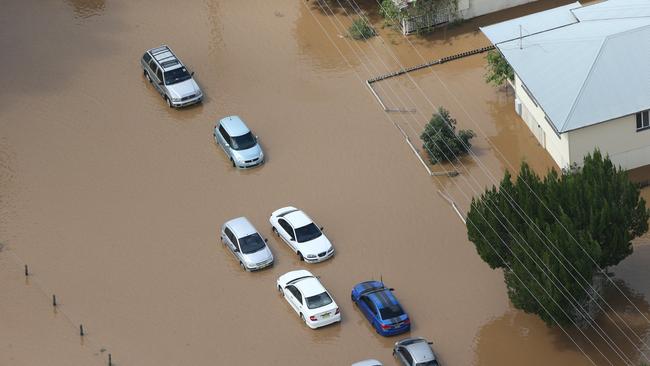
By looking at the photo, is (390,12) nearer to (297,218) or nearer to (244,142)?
(244,142)

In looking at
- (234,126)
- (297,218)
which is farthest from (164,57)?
(297,218)

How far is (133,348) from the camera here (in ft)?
153

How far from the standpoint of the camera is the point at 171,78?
60.3 metres

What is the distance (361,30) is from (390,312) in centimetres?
2049

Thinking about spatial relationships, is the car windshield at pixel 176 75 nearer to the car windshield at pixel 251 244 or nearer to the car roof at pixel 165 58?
the car roof at pixel 165 58

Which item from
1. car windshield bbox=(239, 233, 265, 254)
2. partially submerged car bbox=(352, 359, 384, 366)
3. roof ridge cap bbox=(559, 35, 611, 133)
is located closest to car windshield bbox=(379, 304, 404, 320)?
partially submerged car bbox=(352, 359, 384, 366)

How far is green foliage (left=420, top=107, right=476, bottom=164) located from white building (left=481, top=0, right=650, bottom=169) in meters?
3.14

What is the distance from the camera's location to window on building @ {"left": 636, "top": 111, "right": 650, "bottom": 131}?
5225 centimetres

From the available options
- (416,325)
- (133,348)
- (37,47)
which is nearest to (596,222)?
(416,325)

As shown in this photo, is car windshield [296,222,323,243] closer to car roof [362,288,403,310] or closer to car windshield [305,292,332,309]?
car windshield [305,292,332,309]

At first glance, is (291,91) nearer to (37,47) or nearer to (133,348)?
(37,47)

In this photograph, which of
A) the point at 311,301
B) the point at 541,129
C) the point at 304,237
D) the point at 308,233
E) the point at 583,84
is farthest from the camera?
the point at 541,129

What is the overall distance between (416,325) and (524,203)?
5609 mm

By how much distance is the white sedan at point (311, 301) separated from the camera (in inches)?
1852
